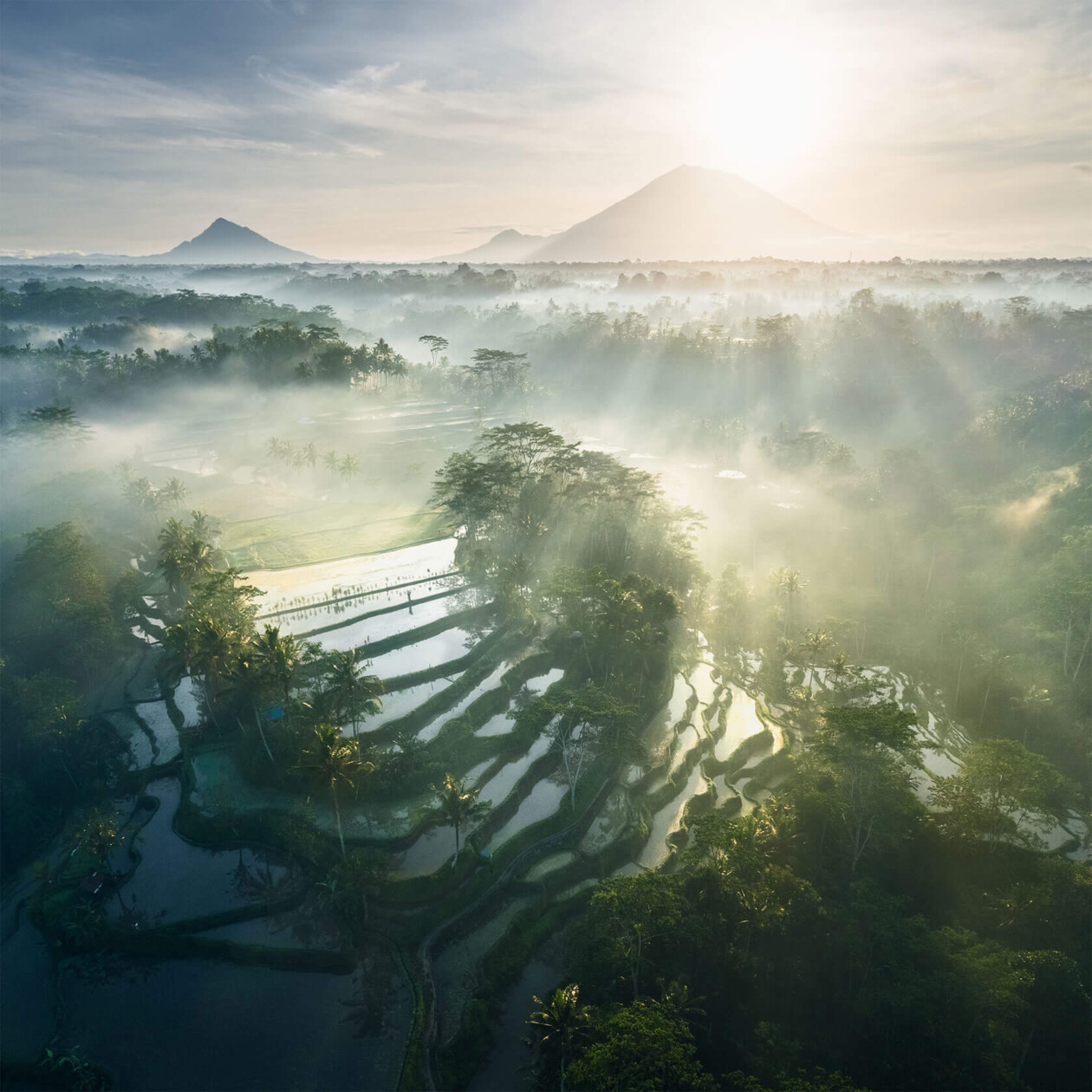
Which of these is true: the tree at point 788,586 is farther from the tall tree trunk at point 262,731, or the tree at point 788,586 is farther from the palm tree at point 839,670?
the tall tree trunk at point 262,731

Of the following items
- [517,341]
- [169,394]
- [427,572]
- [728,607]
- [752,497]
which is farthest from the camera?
[517,341]

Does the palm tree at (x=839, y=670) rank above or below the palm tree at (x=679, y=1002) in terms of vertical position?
above

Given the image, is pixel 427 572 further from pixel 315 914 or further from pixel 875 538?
pixel 875 538

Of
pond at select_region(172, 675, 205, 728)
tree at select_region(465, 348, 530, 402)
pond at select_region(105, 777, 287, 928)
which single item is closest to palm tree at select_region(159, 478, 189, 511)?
pond at select_region(172, 675, 205, 728)

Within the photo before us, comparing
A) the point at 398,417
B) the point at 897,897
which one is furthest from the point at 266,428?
the point at 897,897

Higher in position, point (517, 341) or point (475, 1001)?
point (517, 341)

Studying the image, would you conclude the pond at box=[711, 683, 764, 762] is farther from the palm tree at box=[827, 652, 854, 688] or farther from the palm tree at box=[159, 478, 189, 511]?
the palm tree at box=[159, 478, 189, 511]

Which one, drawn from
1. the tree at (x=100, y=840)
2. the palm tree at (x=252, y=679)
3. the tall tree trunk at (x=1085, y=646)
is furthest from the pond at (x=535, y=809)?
the tall tree trunk at (x=1085, y=646)
